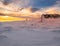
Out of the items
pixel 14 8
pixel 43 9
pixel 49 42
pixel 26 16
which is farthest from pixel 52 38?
pixel 14 8

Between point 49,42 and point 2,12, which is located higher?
point 2,12

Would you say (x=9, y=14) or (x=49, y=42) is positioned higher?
(x=9, y=14)

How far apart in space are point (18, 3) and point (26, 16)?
0.96m

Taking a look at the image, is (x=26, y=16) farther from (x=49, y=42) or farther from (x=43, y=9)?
(x=49, y=42)

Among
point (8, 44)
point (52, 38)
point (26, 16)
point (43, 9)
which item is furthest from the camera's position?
point (43, 9)

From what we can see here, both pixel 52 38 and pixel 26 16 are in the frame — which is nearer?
pixel 52 38

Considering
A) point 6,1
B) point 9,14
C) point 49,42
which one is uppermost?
point 6,1

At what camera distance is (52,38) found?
3.13 metres

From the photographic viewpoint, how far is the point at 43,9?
20.7 feet

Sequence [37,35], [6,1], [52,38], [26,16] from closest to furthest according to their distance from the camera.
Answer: [52,38] < [37,35] < [26,16] < [6,1]

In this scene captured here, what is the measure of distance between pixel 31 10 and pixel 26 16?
0.58 meters

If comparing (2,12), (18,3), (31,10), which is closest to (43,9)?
(31,10)

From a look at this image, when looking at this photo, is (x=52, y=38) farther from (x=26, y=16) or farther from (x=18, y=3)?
(x=18, y=3)

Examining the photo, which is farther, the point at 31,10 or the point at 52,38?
the point at 31,10
